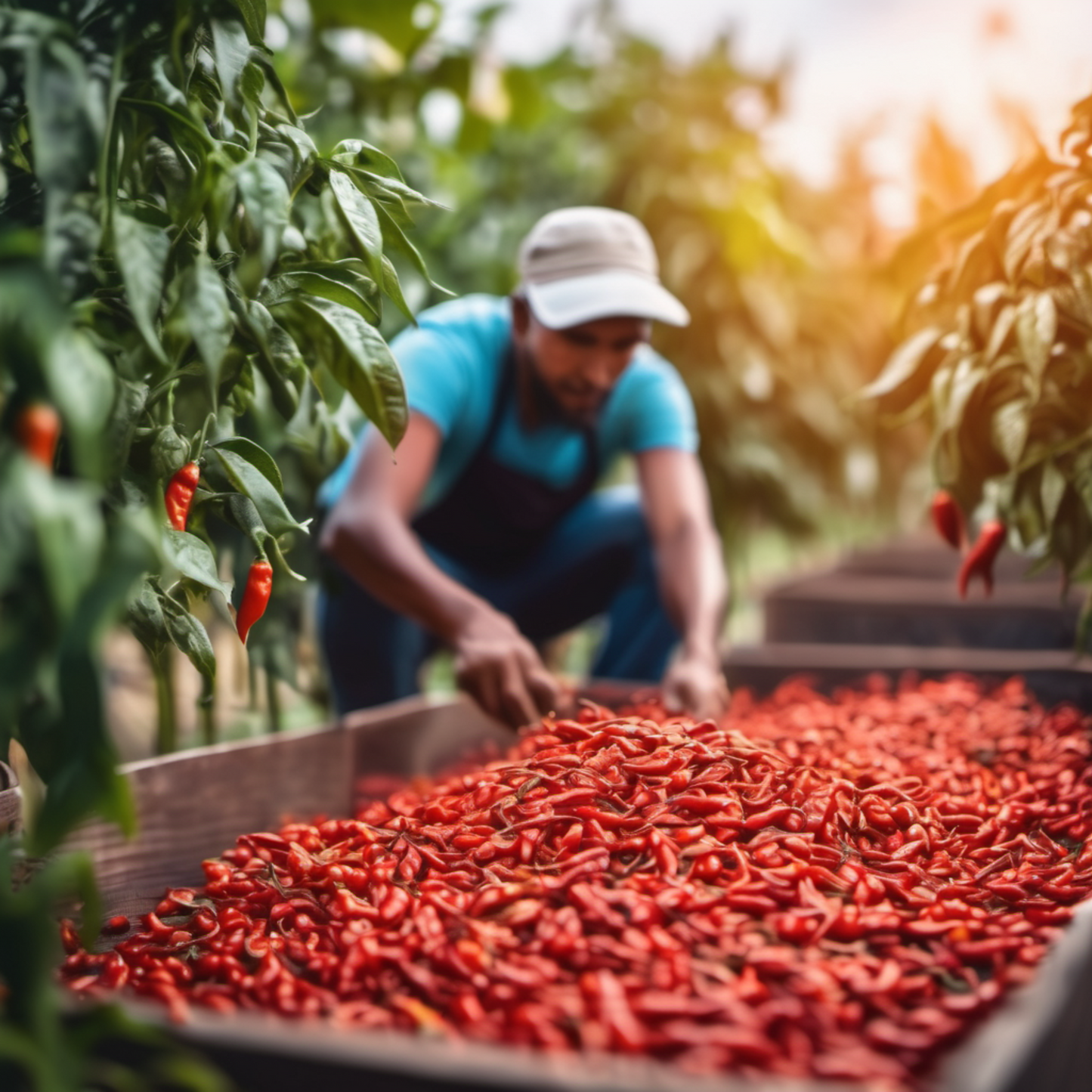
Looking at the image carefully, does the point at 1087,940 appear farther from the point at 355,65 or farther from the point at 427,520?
the point at 355,65

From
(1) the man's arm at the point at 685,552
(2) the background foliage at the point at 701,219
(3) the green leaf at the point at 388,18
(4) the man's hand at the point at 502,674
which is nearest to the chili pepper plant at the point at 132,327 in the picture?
(4) the man's hand at the point at 502,674

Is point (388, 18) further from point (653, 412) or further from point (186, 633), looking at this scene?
point (186, 633)

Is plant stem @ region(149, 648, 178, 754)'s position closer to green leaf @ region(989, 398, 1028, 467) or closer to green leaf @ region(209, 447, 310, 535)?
green leaf @ region(209, 447, 310, 535)

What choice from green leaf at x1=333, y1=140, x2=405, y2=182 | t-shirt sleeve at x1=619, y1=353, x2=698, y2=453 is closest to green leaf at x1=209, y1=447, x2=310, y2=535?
green leaf at x1=333, y1=140, x2=405, y2=182

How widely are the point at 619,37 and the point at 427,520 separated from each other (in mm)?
3314

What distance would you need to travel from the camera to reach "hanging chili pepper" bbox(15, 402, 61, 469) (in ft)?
3.04

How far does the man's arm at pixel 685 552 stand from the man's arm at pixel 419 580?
0.46 meters

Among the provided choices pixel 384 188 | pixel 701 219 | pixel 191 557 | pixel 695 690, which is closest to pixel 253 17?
pixel 384 188

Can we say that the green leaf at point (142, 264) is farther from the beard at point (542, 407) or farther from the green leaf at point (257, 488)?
the beard at point (542, 407)

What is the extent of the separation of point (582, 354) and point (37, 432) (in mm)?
1874

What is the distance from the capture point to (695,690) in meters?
2.52

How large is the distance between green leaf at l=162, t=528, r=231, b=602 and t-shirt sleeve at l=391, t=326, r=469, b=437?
1.44 metres

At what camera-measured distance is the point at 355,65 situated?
12.5 feet

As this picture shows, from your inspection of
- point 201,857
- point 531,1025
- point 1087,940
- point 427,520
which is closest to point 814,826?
point 1087,940
